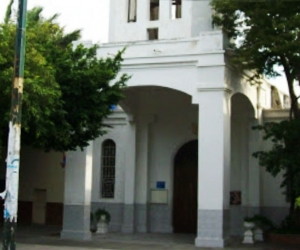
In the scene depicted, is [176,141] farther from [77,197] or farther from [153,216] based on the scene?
[77,197]

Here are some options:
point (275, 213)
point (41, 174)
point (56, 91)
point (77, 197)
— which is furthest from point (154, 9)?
point (41, 174)

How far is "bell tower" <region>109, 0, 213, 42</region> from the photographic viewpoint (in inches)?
728

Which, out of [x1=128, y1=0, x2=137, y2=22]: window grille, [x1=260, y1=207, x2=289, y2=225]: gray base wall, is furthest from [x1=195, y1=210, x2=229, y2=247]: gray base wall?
[x1=128, y1=0, x2=137, y2=22]: window grille

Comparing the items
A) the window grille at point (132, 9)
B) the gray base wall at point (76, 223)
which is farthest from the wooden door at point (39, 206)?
the window grille at point (132, 9)

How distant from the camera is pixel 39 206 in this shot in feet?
85.1

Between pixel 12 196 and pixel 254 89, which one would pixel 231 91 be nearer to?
pixel 254 89

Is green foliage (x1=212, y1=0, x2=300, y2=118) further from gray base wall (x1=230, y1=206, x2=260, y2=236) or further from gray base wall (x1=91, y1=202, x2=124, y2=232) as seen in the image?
gray base wall (x1=91, y1=202, x2=124, y2=232)

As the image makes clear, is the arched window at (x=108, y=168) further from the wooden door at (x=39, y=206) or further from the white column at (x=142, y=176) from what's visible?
the wooden door at (x=39, y=206)

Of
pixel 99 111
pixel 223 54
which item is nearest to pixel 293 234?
pixel 223 54

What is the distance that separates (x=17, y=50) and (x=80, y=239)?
8409mm

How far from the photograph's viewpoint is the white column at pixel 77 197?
17812mm

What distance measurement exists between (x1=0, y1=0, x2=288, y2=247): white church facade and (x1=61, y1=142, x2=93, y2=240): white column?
3cm

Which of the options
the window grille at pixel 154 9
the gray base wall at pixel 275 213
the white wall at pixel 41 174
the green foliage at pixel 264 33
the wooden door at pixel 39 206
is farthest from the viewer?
the wooden door at pixel 39 206

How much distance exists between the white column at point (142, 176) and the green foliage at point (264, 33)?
18.1 ft
